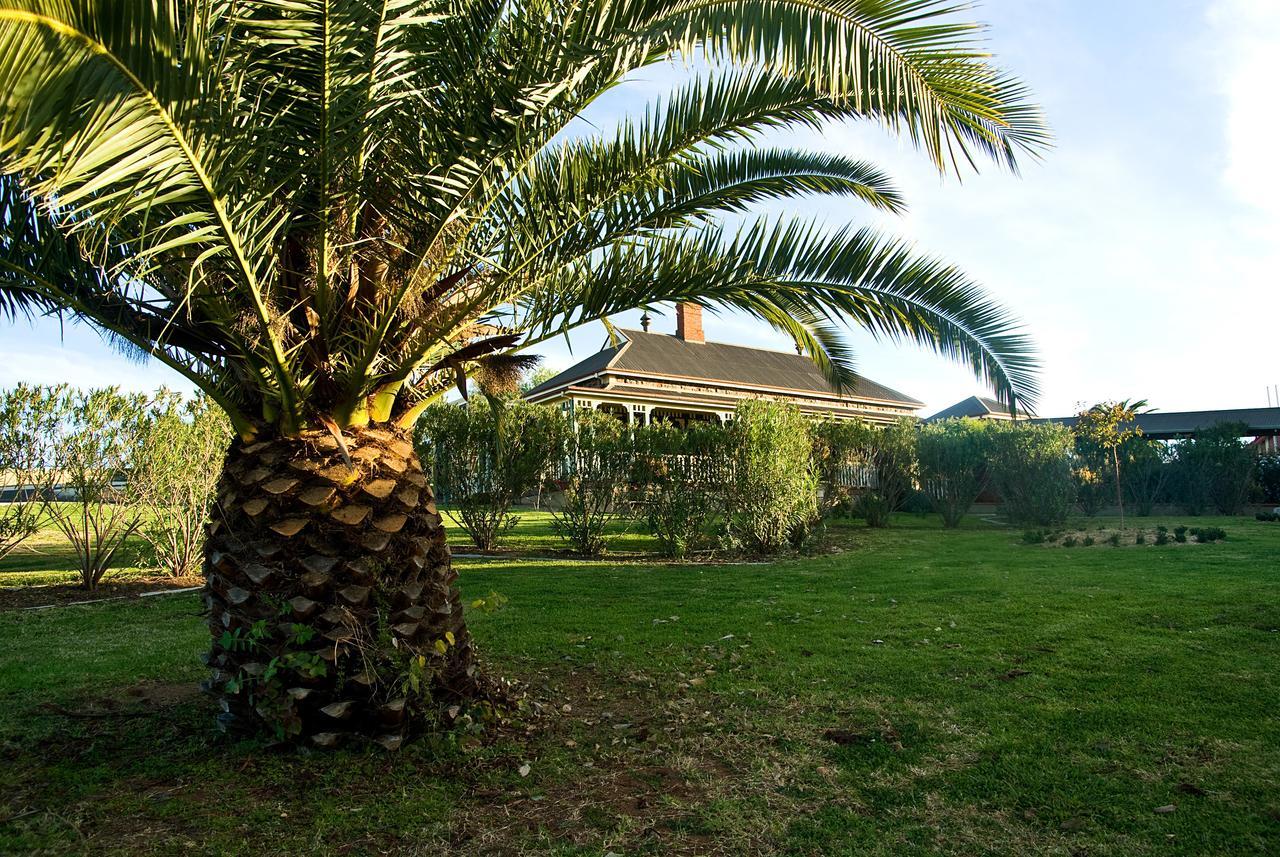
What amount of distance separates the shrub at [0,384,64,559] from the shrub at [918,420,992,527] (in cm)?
1743

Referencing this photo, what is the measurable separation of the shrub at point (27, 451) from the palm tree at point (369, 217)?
4661 mm

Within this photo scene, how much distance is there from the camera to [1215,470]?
20391 mm

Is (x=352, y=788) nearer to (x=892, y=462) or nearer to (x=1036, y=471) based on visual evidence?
(x=892, y=462)

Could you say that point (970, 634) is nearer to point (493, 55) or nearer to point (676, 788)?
point (676, 788)

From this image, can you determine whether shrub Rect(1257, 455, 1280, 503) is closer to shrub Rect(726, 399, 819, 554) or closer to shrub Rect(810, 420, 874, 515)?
shrub Rect(810, 420, 874, 515)

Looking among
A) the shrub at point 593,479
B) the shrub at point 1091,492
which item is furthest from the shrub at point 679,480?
the shrub at point 1091,492

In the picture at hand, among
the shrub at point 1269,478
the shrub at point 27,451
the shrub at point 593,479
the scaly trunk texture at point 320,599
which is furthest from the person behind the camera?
the shrub at point 1269,478

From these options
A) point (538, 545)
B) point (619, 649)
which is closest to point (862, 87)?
point (619, 649)

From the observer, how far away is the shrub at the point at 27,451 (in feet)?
26.9

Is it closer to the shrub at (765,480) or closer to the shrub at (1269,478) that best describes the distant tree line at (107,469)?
the shrub at (765,480)

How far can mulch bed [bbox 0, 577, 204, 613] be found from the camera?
8336 mm

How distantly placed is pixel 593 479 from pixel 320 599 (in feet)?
28.7

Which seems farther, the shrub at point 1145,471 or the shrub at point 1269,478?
the shrub at point 1269,478

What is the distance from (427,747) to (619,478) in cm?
863
